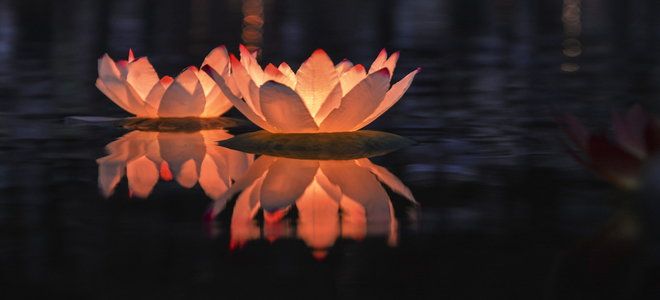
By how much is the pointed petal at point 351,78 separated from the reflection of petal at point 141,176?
521 millimetres

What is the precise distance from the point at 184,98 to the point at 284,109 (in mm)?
775

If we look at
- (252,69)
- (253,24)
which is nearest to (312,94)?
(252,69)

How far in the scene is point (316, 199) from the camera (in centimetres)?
229

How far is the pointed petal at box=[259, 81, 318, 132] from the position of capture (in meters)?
2.82

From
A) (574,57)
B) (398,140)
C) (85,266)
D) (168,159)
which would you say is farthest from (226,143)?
(574,57)

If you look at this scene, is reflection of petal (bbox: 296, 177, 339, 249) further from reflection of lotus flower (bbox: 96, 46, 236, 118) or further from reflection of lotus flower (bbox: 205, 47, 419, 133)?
reflection of lotus flower (bbox: 96, 46, 236, 118)

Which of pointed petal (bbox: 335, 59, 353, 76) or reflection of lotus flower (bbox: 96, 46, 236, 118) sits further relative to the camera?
reflection of lotus flower (bbox: 96, 46, 236, 118)

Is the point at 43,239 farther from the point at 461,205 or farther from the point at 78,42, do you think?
the point at 78,42

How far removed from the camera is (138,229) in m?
1.98

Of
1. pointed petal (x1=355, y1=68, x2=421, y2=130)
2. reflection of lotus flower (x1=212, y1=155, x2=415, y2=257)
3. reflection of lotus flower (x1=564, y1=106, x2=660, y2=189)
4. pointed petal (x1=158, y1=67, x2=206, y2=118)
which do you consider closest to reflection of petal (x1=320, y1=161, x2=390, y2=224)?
reflection of lotus flower (x1=212, y1=155, x2=415, y2=257)

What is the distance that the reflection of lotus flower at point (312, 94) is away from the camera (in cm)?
286

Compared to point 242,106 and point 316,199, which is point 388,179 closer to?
point 316,199

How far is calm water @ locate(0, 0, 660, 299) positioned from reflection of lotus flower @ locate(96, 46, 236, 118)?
0.13 metres

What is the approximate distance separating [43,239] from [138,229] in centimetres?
16
